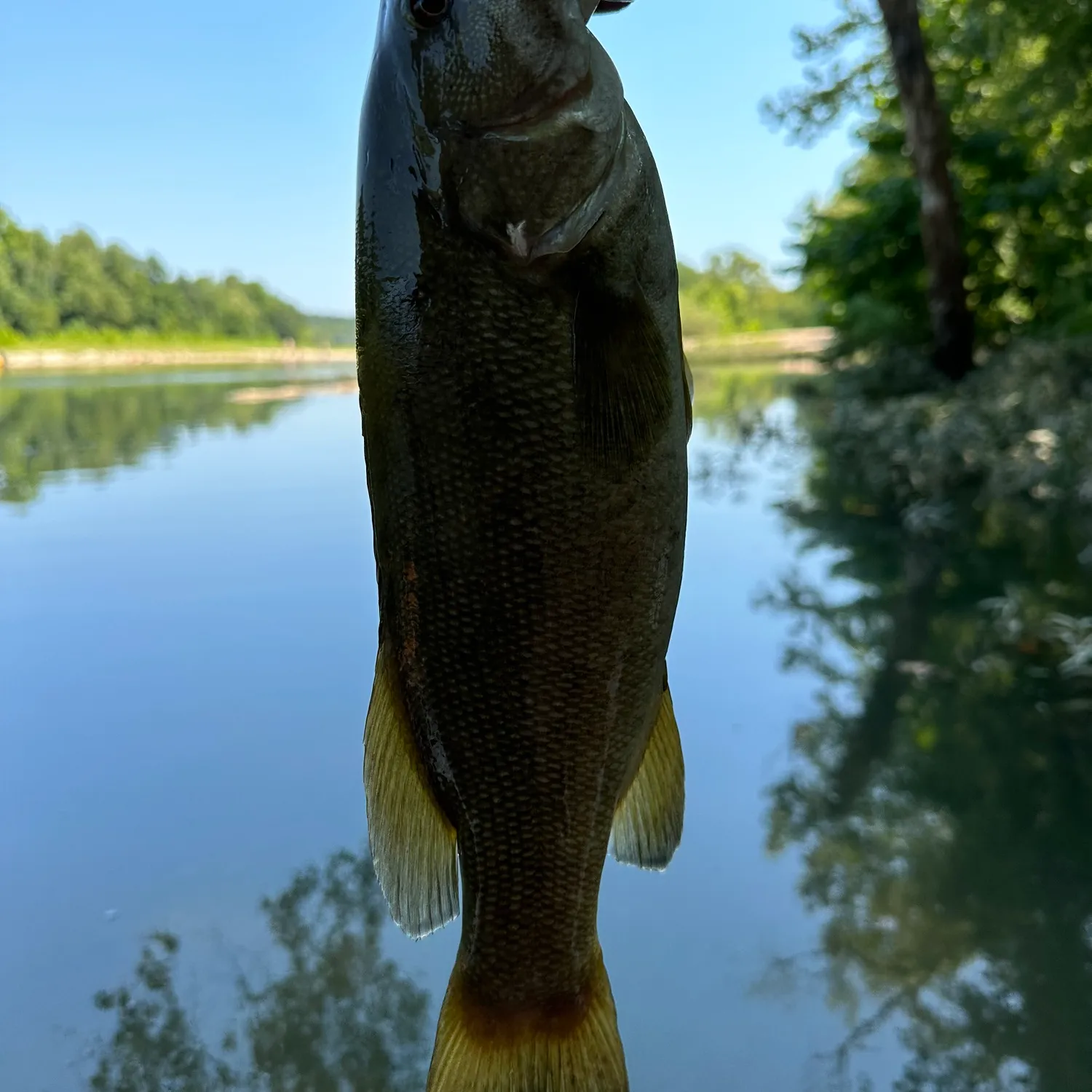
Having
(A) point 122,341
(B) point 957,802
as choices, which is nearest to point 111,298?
(A) point 122,341

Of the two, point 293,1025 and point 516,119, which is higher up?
point 516,119

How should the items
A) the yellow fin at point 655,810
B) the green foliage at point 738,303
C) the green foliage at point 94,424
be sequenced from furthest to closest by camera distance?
the green foliage at point 738,303, the green foliage at point 94,424, the yellow fin at point 655,810

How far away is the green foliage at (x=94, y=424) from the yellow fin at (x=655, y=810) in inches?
337

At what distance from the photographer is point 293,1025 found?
8.07 ft

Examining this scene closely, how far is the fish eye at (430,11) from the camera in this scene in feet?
3.39

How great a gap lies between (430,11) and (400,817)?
3.34 ft

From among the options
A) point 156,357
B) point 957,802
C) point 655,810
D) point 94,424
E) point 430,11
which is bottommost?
point 957,802

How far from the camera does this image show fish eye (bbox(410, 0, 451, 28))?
3.39 feet

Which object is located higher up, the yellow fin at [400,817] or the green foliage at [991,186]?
the green foliage at [991,186]

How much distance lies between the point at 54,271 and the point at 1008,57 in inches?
1582

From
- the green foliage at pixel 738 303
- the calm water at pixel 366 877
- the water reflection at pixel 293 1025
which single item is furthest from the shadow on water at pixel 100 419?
the green foliage at pixel 738 303

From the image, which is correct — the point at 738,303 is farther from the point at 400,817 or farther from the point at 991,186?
the point at 400,817

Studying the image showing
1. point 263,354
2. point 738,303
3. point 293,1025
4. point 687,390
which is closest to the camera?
point 687,390

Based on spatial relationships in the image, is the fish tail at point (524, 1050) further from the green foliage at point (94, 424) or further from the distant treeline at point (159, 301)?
the distant treeline at point (159, 301)
